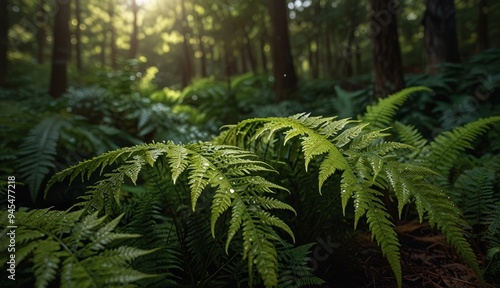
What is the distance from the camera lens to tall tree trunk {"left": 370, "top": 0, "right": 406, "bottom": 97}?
12.7 feet

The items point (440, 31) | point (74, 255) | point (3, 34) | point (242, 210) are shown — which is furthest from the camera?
point (3, 34)

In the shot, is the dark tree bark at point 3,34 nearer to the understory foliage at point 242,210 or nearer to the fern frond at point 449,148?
the understory foliage at point 242,210

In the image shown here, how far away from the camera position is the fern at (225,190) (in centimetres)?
97

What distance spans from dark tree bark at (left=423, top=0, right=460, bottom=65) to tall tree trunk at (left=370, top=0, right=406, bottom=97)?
1.92 metres

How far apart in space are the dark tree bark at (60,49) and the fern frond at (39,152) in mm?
4048

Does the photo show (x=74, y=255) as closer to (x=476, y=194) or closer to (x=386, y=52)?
(x=476, y=194)

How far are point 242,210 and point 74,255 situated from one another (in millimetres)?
580

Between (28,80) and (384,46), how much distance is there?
13.3 m

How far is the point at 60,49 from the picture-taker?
6.12 m

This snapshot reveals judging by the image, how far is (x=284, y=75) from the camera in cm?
657

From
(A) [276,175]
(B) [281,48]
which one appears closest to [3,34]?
(B) [281,48]

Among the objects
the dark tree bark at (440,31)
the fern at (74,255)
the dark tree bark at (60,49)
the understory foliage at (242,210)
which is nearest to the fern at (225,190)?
the understory foliage at (242,210)

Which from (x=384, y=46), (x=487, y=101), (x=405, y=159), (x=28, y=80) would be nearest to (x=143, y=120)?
(x=405, y=159)

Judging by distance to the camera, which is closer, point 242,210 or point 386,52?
point 242,210
